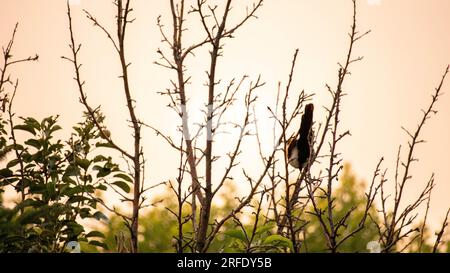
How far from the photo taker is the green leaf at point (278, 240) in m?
2.66

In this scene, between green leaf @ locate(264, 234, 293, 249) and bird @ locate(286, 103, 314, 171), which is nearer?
green leaf @ locate(264, 234, 293, 249)

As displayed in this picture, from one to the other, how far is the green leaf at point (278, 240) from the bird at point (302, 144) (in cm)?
107

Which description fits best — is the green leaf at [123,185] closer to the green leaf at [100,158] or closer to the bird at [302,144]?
the green leaf at [100,158]

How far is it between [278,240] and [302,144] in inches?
55.2

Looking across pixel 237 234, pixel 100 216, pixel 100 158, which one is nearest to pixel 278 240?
pixel 237 234

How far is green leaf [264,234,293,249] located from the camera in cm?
266

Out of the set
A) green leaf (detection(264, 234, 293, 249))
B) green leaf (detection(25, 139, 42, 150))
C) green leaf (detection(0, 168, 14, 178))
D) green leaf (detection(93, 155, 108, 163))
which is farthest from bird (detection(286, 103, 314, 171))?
green leaf (detection(0, 168, 14, 178))

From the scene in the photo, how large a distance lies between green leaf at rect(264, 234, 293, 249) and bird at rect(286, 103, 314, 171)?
107cm

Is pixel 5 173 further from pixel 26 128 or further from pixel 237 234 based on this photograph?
pixel 237 234

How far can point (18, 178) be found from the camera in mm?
3242

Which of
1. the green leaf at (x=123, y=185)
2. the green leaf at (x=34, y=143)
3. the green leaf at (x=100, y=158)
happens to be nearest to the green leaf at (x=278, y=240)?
the green leaf at (x=123, y=185)

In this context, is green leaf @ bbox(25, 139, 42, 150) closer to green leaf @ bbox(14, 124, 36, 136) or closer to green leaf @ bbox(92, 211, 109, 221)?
green leaf @ bbox(14, 124, 36, 136)

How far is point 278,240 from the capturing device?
9.33 ft
